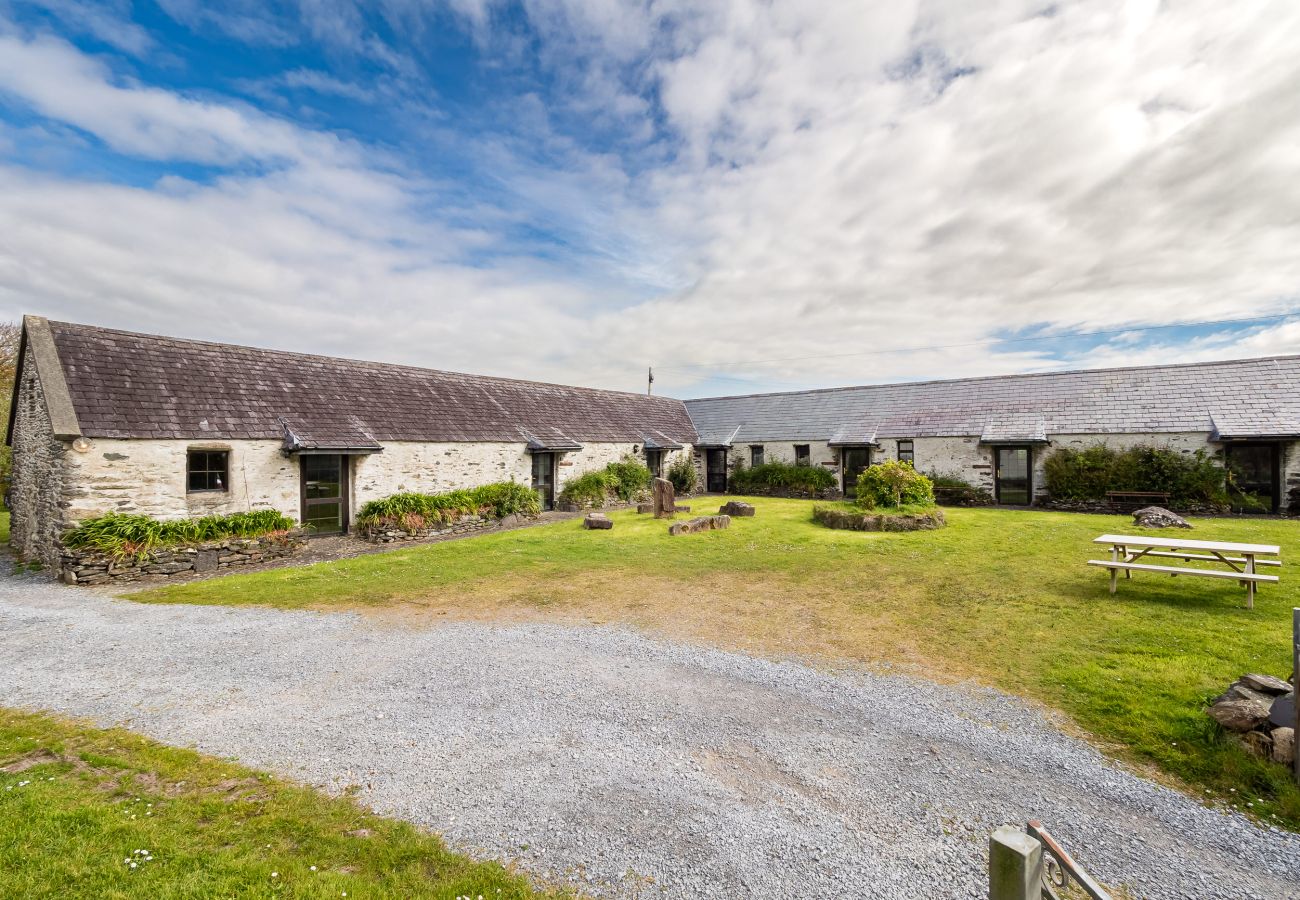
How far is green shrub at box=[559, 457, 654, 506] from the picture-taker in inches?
842

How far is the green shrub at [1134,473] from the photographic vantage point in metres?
17.8

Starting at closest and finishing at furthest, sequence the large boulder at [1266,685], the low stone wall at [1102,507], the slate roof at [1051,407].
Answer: the large boulder at [1266,685], the low stone wall at [1102,507], the slate roof at [1051,407]

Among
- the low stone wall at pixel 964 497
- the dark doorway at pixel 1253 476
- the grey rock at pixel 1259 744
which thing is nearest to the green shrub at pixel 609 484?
the low stone wall at pixel 964 497

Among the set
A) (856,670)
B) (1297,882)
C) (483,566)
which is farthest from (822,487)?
(1297,882)

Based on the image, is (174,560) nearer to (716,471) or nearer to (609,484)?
(609,484)

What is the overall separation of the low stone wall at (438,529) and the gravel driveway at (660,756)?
24.5 ft

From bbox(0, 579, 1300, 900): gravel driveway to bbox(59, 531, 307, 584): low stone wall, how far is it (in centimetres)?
381

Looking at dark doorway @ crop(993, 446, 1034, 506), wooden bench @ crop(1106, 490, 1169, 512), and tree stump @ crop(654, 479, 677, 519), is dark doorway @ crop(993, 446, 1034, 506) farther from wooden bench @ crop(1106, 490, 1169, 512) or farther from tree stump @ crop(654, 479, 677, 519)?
tree stump @ crop(654, 479, 677, 519)

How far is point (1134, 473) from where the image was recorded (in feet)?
61.6

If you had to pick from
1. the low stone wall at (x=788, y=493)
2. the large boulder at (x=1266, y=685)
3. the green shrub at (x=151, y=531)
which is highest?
the green shrub at (x=151, y=531)

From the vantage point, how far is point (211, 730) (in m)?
4.93

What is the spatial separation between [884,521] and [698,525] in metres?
5.16

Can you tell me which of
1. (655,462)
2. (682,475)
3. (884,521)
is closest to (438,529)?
(655,462)

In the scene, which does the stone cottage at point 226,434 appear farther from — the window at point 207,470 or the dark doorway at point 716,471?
the dark doorway at point 716,471
